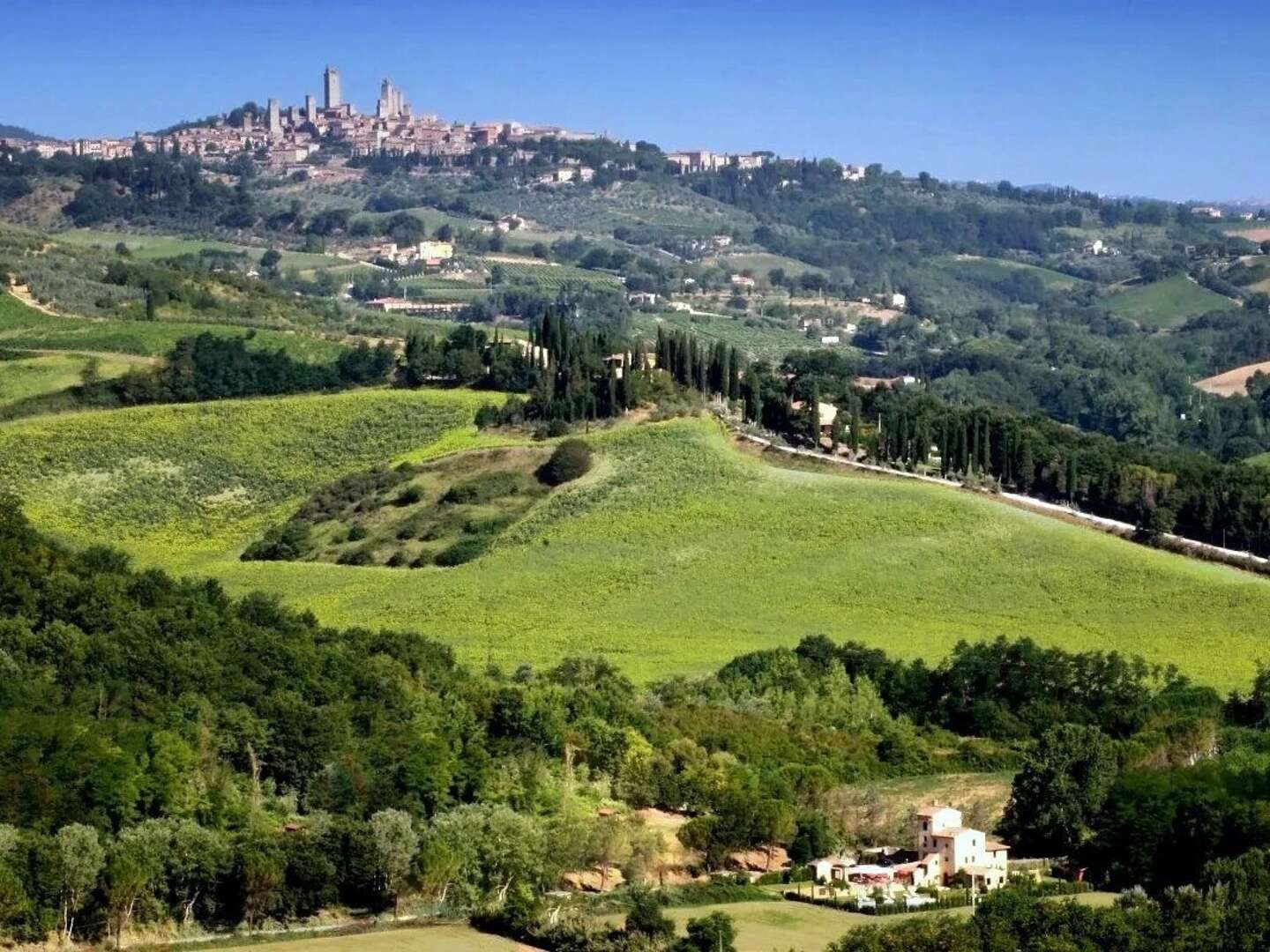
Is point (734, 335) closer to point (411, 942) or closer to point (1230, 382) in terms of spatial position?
point (1230, 382)

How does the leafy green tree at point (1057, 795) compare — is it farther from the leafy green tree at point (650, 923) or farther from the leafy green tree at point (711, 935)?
the leafy green tree at point (650, 923)

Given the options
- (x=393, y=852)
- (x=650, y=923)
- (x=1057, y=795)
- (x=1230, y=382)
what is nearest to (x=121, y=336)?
(x=1057, y=795)

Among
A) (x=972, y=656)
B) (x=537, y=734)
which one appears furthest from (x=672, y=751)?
(x=972, y=656)

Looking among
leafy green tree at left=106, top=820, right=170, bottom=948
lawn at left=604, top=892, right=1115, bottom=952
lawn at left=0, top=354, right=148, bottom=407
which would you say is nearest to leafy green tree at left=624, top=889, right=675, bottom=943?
lawn at left=604, top=892, right=1115, bottom=952

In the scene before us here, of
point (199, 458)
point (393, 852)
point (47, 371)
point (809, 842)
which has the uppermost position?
point (47, 371)

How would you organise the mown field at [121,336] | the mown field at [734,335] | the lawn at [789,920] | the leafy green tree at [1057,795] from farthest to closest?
→ the mown field at [734,335]
the mown field at [121,336]
the leafy green tree at [1057,795]
the lawn at [789,920]

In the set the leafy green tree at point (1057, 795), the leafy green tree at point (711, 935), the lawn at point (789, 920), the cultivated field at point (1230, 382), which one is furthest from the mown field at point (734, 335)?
the leafy green tree at point (711, 935)

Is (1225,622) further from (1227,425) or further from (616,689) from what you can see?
(1227,425)
